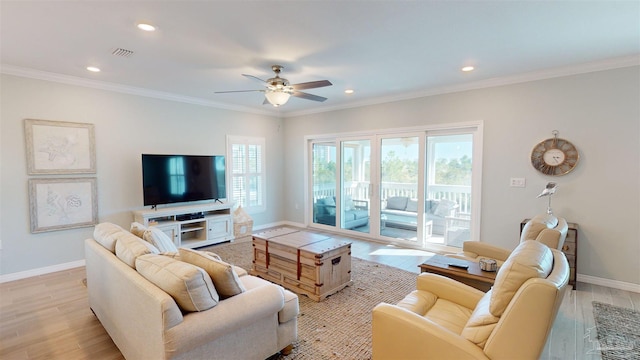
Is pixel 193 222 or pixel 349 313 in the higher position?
pixel 193 222

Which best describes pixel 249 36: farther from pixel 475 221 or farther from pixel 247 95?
pixel 475 221

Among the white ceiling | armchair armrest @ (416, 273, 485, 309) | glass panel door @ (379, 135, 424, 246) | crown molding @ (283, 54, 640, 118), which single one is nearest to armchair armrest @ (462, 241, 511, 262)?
armchair armrest @ (416, 273, 485, 309)

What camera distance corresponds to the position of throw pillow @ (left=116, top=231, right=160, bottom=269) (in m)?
2.16

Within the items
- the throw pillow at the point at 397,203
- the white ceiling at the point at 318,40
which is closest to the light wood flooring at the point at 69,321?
the throw pillow at the point at 397,203

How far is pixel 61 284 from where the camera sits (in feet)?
12.1

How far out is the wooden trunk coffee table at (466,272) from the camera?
2559mm

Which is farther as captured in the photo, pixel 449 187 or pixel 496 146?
pixel 449 187

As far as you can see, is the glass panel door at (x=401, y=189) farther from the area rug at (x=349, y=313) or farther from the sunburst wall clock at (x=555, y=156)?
the sunburst wall clock at (x=555, y=156)

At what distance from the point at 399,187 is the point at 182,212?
3790 mm

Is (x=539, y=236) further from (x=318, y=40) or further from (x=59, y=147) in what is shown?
(x=59, y=147)

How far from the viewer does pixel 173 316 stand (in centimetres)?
164

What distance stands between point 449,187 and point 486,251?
1.76 m

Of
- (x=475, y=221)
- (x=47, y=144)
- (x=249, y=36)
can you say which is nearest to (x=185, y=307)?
(x=249, y=36)

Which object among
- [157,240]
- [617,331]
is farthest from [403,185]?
[157,240]
